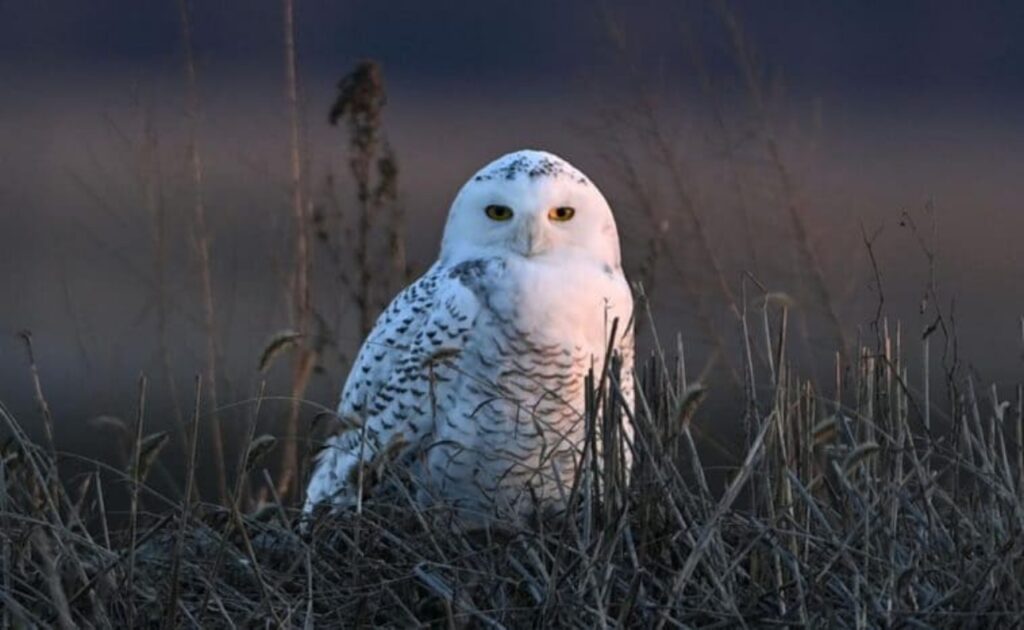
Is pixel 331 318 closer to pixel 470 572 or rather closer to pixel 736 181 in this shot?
pixel 736 181

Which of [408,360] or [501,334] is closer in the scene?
A: [501,334]

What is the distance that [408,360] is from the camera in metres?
3.44

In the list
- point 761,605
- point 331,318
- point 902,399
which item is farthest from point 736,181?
point 761,605

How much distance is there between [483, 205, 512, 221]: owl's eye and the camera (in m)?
3.48

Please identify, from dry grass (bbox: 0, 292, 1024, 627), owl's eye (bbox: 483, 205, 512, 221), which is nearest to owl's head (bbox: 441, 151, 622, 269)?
owl's eye (bbox: 483, 205, 512, 221)

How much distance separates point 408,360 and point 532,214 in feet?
1.10

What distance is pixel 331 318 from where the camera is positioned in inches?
182

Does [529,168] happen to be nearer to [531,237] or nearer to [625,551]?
[531,237]

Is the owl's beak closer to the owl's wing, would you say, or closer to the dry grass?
the owl's wing

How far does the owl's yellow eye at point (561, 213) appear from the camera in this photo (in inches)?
137

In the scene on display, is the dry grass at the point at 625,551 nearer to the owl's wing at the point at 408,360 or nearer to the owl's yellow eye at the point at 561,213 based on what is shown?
the owl's wing at the point at 408,360

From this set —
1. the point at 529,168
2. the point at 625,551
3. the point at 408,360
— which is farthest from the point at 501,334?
the point at 625,551

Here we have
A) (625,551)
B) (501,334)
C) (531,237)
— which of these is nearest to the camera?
(625,551)

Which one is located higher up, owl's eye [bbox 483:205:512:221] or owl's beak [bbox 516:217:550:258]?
owl's eye [bbox 483:205:512:221]
